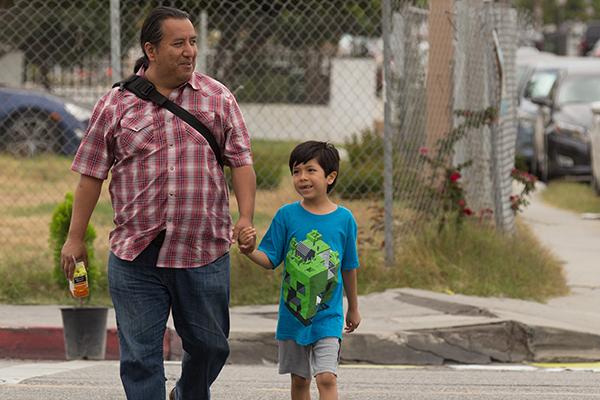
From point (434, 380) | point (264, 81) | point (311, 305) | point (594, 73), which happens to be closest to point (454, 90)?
point (264, 81)

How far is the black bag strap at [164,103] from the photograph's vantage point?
18.0 ft

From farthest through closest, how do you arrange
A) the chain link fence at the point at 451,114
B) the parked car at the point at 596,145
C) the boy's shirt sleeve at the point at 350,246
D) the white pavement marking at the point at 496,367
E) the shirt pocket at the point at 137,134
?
1. the parked car at the point at 596,145
2. the chain link fence at the point at 451,114
3. the white pavement marking at the point at 496,367
4. the boy's shirt sleeve at the point at 350,246
5. the shirt pocket at the point at 137,134

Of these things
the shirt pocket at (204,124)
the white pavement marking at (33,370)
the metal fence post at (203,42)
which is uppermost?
the shirt pocket at (204,124)

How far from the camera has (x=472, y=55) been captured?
12508 mm

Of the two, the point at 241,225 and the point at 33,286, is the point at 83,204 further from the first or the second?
the point at 33,286

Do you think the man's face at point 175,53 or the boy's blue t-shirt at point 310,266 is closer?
the man's face at point 175,53

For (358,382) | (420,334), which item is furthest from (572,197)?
(358,382)

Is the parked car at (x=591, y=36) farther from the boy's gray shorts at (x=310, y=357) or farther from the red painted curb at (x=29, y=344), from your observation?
the boy's gray shorts at (x=310, y=357)

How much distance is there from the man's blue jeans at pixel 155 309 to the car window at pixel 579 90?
1616cm

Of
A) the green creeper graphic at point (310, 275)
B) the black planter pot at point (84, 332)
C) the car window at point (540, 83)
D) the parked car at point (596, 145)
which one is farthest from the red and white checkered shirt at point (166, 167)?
the car window at point (540, 83)

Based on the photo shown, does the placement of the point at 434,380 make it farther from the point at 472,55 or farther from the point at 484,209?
the point at 472,55

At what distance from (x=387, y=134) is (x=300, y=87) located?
50.0 inches

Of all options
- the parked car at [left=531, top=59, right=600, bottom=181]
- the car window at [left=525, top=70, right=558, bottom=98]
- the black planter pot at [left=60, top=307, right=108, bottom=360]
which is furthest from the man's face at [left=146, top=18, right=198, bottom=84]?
the car window at [left=525, top=70, right=558, bottom=98]

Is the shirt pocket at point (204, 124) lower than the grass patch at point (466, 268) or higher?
higher
